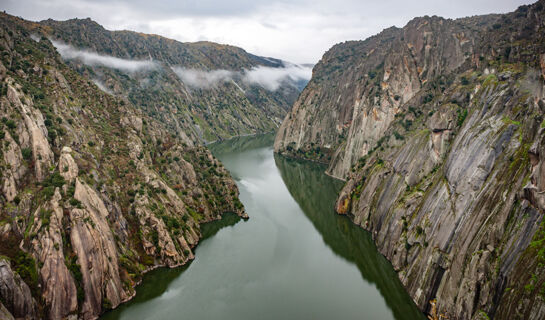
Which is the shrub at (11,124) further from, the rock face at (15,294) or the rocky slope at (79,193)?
the rock face at (15,294)

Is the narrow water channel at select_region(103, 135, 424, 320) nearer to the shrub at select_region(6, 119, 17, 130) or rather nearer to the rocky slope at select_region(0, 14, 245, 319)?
the rocky slope at select_region(0, 14, 245, 319)

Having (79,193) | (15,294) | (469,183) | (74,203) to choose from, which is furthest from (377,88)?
(15,294)

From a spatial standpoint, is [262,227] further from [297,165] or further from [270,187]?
[297,165]

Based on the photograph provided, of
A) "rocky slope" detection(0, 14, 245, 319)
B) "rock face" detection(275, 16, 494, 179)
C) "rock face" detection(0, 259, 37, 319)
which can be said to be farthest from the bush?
"rock face" detection(275, 16, 494, 179)

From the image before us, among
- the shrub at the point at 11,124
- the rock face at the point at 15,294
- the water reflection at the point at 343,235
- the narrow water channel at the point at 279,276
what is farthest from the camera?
the shrub at the point at 11,124

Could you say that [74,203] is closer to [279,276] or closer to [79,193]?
[79,193]

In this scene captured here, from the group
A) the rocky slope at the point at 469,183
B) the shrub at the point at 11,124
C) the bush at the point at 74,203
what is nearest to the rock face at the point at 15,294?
the bush at the point at 74,203

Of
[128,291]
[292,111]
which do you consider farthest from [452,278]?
[292,111]
